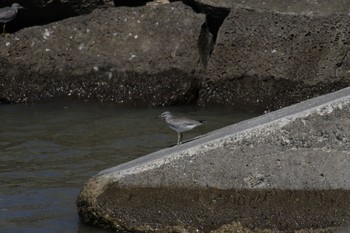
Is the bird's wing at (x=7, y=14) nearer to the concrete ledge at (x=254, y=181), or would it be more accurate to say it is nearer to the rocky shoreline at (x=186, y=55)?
the rocky shoreline at (x=186, y=55)

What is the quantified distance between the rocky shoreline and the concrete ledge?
14.1 ft

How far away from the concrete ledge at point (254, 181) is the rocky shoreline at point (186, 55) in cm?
430

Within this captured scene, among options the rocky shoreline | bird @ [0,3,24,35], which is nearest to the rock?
the rocky shoreline

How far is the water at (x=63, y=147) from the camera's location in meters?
8.52

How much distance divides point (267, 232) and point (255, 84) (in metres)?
4.81

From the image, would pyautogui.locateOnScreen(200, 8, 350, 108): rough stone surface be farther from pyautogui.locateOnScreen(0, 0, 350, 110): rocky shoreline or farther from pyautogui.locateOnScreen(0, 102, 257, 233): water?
pyautogui.locateOnScreen(0, 102, 257, 233): water

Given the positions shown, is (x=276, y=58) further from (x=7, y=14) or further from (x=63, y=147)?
(x=7, y=14)

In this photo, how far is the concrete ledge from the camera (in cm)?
717

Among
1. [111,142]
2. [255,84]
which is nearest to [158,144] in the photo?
[111,142]

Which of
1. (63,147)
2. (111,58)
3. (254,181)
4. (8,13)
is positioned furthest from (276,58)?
(254,181)

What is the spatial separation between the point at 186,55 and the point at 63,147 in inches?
83.2

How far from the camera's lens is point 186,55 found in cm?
1207

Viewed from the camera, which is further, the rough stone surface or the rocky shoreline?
the rocky shoreline

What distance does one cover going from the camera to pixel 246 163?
7.26m
